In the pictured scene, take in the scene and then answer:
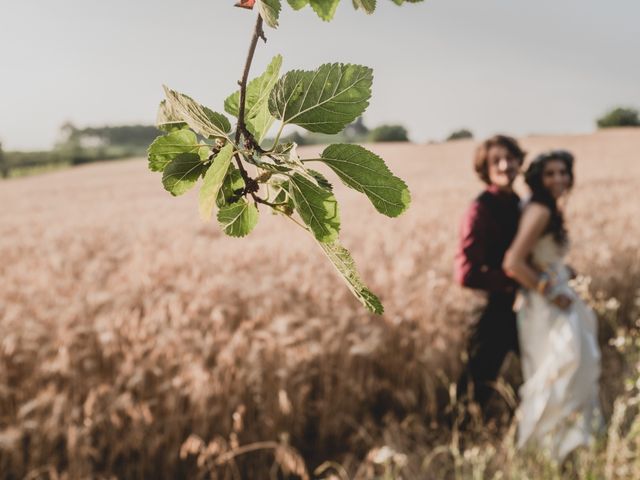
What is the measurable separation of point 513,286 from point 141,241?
4.43m

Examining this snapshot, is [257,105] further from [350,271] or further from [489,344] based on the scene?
[489,344]

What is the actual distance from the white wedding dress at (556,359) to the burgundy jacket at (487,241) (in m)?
0.16

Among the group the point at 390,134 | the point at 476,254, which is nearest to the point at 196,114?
the point at 476,254

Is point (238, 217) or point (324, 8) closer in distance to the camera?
point (324, 8)

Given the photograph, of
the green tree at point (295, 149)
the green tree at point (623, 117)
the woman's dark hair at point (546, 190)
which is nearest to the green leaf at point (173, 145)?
the green tree at point (295, 149)

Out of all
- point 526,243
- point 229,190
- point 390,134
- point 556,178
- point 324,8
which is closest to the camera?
point 324,8

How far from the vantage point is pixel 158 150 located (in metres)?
0.34

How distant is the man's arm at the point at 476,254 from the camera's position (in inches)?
96.7

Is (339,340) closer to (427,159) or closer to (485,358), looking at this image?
(485,358)

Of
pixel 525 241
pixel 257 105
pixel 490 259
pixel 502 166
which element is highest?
pixel 257 105

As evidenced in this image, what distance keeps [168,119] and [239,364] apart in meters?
2.58

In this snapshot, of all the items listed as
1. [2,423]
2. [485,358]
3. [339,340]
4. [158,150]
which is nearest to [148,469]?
[2,423]

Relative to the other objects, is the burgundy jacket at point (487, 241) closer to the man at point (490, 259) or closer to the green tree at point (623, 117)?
the man at point (490, 259)

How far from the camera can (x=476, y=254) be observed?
2459 mm
